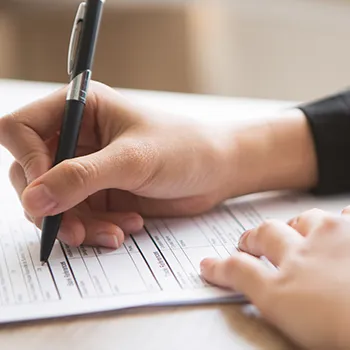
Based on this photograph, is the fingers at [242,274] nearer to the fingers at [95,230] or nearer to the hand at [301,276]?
the hand at [301,276]

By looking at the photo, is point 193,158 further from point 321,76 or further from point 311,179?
point 321,76

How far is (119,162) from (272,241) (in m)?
0.16

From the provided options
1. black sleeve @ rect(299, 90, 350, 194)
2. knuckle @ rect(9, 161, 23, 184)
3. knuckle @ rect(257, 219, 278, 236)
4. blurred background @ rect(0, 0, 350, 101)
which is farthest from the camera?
blurred background @ rect(0, 0, 350, 101)

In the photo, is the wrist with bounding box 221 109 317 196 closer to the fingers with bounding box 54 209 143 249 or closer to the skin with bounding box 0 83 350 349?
the skin with bounding box 0 83 350 349

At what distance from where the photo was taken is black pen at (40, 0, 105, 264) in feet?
2.13

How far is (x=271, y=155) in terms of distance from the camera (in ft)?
2.64

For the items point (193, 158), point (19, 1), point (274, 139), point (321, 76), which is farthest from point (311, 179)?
point (19, 1)

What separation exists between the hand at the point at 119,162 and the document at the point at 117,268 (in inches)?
0.8

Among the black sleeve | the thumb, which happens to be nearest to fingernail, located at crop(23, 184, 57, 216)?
the thumb

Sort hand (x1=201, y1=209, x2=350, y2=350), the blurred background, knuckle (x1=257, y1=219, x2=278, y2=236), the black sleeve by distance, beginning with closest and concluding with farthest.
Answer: hand (x1=201, y1=209, x2=350, y2=350) → knuckle (x1=257, y1=219, x2=278, y2=236) → the black sleeve → the blurred background

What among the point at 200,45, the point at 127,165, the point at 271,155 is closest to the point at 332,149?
the point at 271,155

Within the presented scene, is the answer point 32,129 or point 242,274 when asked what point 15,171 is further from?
point 242,274

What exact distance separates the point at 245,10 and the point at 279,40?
0.13 metres

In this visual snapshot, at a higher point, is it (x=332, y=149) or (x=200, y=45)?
(x=332, y=149)
